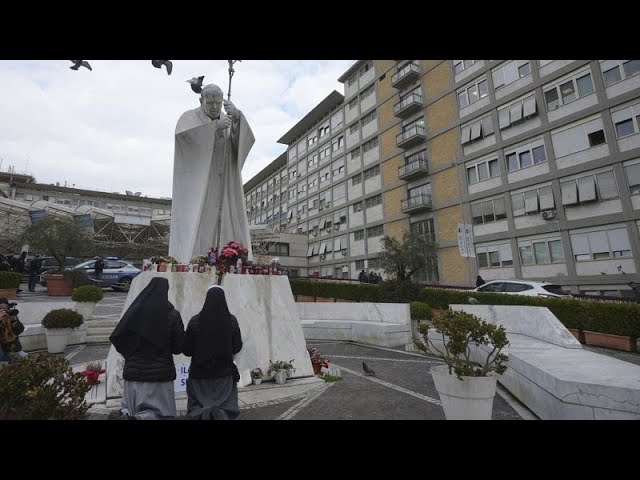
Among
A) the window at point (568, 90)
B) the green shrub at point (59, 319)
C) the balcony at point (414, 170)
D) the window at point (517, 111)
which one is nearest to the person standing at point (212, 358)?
the green shrub at point (59, 319)

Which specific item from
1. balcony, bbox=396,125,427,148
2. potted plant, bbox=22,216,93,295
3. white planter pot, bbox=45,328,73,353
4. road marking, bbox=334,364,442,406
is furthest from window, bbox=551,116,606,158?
potted plant, bbox=22,216,93,295

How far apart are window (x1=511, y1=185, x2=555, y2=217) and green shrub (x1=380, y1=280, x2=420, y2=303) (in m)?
10.1

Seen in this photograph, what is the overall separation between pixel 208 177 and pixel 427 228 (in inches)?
888

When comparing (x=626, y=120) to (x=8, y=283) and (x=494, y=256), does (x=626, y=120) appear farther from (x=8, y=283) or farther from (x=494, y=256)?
(x=8, y=283)

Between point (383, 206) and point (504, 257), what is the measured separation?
11818mm

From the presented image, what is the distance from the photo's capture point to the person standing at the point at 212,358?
3.83m

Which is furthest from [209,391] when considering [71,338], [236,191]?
[71,338]

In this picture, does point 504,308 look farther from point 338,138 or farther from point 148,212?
point 148,212

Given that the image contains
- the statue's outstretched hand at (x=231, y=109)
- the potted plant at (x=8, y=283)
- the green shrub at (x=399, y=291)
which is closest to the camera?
the statue's outstretched hand at (x=231, y=109)

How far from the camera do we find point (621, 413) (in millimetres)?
3068

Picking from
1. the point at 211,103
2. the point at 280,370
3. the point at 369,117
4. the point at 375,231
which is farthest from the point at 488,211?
the point at 280,370

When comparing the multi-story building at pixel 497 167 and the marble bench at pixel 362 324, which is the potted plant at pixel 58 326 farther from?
the multi-story building at pixel 497 167

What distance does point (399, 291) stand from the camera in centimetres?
1566

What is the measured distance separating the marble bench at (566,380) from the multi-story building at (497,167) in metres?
14.2
